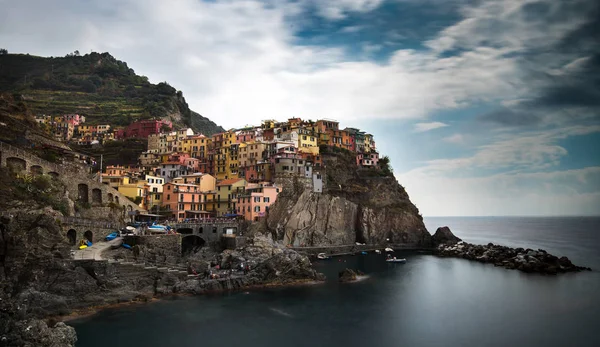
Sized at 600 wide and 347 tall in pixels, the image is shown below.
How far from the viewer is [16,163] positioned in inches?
1667

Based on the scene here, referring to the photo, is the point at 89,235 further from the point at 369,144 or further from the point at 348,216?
the point at 369,144

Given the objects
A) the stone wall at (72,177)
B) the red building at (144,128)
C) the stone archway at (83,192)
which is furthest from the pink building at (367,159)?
the stone archway at (83,192)

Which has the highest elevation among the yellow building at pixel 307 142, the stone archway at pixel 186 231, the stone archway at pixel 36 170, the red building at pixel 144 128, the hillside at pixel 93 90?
the hillside at pixel 93 90

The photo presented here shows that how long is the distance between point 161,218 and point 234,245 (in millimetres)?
12991

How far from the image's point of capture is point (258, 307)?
116ft

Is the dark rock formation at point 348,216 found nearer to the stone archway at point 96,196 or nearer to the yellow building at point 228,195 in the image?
the yellow building at point 228,195

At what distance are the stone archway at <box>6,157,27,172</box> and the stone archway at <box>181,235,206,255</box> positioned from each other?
→ 20290mm

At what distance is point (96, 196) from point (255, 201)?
21.2m

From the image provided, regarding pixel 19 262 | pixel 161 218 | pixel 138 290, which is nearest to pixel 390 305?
pixel 138 290

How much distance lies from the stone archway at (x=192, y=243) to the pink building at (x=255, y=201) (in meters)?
8.19

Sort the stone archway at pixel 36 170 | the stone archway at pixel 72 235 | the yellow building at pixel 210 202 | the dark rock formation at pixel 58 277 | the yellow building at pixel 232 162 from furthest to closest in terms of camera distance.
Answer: the yellow building at pixel 232 162, the yellow building at pixel 210 202, the stone archway at pixel 36 170, the stone archway at pixel 72 235, the dark rock formation at pixel 58 277

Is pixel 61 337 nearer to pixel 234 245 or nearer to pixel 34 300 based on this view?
pixel 34 300

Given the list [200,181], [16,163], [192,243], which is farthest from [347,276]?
[16,163]

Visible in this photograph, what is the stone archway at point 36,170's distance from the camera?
1718 inches
